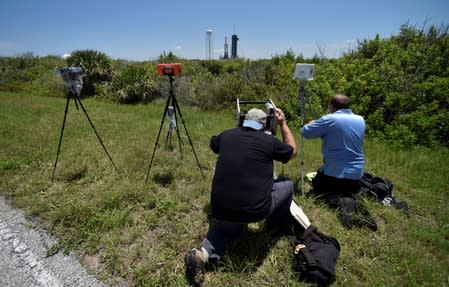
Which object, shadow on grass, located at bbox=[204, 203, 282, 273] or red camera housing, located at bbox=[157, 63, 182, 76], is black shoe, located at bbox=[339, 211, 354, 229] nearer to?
shadow on grass, located at bbox=[204, 203, 282, 273]

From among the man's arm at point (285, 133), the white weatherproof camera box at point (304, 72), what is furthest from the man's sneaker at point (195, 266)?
the white weatherproof camera box at point (304, 72)

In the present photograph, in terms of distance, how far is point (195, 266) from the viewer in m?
1.99

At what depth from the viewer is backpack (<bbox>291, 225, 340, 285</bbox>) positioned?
2.01 meters

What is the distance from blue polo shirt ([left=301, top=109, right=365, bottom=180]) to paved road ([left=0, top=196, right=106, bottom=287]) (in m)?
2.64

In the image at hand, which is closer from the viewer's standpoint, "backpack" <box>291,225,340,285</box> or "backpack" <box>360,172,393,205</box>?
"backpack" <box>291,225,340,285</box>

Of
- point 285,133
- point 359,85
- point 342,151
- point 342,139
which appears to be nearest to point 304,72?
point 285,133

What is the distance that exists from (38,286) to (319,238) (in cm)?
238

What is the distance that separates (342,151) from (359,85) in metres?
3.80

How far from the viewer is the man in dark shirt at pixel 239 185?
6.82ft

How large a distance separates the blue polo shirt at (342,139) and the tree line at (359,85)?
0.40 meters

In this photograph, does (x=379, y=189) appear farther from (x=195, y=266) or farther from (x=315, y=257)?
(x=195, y=266)

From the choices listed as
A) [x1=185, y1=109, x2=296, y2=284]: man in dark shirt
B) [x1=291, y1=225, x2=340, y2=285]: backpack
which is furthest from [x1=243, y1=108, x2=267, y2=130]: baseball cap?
[x1=291, y1=225, x2=340, y2=285]: backpack

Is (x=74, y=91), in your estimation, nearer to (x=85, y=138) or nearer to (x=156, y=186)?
(x=156, y=186)

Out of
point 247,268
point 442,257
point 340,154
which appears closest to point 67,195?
point 247,268
